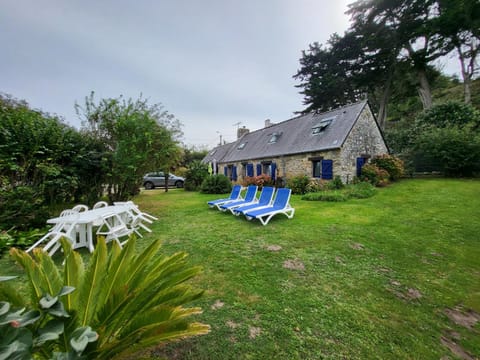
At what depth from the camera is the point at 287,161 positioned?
14.8m

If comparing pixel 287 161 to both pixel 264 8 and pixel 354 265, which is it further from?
pixel 354 265

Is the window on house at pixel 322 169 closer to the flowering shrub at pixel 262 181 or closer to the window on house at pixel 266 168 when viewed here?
the flowering shrub at pixel 262 181

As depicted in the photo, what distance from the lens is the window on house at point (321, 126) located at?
46.3 ft

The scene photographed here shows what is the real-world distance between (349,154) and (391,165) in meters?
3.30

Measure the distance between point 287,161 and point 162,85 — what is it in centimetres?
976

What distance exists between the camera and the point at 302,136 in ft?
49.8

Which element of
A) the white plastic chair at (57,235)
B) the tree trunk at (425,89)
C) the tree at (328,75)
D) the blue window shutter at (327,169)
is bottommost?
the white plastic chair at (57,235)

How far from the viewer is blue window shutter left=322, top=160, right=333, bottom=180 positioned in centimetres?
1220

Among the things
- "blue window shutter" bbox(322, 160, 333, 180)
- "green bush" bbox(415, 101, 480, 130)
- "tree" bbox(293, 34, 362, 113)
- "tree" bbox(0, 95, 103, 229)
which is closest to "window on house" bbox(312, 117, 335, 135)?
"blue window shutter" bbox(322, 160, 333, 180)

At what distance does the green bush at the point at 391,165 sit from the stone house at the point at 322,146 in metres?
0.69

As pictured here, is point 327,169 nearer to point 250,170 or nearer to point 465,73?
point 250,170

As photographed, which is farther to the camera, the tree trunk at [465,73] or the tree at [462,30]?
the tree trunk at [465,73]

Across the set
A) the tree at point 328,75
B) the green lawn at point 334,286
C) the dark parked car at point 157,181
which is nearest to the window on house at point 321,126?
the green lawn at point 334,286

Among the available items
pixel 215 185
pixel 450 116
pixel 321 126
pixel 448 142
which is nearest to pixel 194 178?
pixel 215 185
